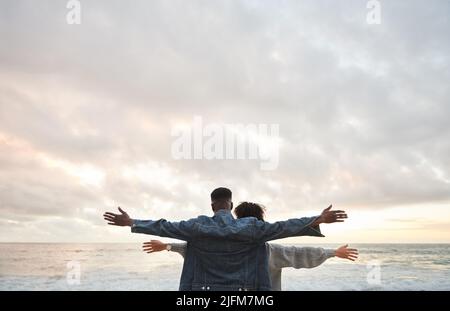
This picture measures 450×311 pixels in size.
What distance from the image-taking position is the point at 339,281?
22.0 m

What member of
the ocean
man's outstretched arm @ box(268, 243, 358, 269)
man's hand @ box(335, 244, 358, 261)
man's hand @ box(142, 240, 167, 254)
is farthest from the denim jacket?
the ocean

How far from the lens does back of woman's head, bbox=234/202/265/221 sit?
3.36 m

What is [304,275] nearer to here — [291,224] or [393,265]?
[393,265]

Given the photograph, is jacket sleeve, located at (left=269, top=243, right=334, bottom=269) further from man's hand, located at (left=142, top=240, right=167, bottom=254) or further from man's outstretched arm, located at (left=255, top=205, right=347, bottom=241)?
man's hand, located at (left=142, top=240, right=167, bottom=254)

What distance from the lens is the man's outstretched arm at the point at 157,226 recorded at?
310 cm

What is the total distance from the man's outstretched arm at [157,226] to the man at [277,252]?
0.24 m

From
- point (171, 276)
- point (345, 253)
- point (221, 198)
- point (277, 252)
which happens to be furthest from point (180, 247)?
point (171, 276)

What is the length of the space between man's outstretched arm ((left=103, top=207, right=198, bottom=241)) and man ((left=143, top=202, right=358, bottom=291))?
24cm

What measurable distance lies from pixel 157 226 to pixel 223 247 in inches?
18.3

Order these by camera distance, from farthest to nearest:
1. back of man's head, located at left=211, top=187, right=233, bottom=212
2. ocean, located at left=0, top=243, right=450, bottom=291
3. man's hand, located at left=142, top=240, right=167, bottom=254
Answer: ocean, located at left=0, top=243, right=450, bottom=291, man's hand, located at left=142, top=240, right=167, bottom=254, back of man's head, located at left=211, top=187, right=233, bottom=212

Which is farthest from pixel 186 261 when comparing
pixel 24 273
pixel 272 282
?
pixel 24 273

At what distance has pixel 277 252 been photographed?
3.41 metres

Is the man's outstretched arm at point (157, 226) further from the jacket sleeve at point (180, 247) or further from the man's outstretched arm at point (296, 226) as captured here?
the man's outstretched arm at point (296, 226)
